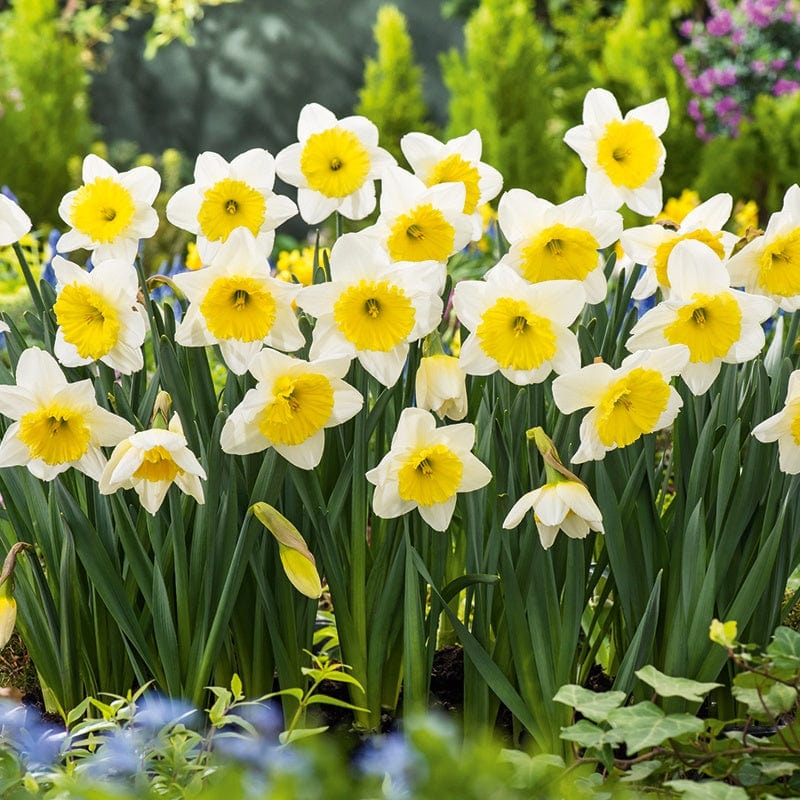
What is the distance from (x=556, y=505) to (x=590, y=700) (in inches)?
8.5

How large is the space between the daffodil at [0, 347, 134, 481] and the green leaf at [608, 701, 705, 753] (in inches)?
26.3

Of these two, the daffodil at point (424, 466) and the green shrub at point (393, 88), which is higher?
the green shrub at point (393, 88)

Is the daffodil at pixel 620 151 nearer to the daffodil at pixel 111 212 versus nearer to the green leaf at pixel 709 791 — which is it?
the daffodil at pixel 111 212

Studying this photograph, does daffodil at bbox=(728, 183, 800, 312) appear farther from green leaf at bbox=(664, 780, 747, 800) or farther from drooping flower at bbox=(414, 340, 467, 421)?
green leaf at bbox=(664, 780, 747, 800)

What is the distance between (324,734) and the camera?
4.90 feet

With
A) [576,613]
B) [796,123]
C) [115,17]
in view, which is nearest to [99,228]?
[576,613]

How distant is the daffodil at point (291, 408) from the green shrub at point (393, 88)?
18.3 ft

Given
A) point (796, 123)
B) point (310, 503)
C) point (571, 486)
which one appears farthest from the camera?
point (796, 123)

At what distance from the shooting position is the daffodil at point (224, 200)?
4.56 feet

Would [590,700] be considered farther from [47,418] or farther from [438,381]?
[47,418]

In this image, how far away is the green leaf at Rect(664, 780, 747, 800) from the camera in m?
0.99

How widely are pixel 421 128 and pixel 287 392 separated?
5.76 m

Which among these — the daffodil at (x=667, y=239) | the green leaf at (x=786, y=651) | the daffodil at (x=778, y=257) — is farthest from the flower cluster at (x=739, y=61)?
the green leaf at (x=786, y=651)

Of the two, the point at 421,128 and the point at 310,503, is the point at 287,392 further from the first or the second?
the point at 421,128
